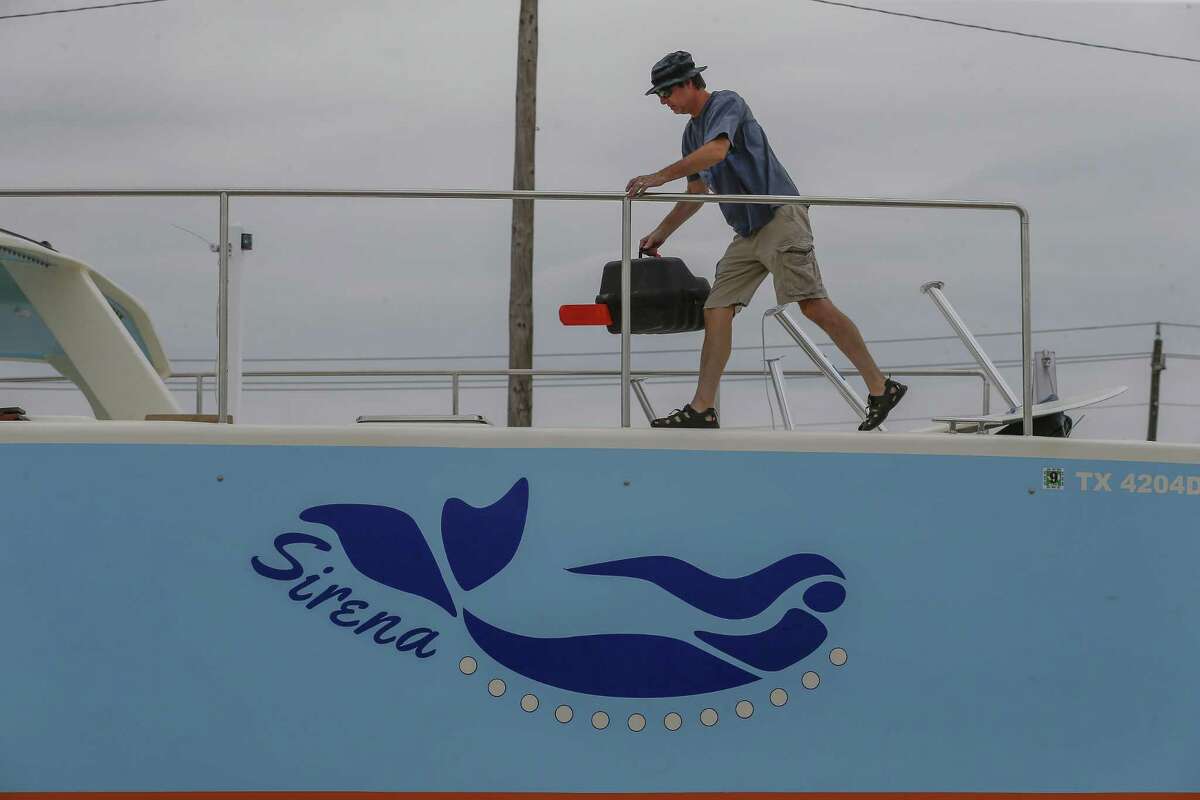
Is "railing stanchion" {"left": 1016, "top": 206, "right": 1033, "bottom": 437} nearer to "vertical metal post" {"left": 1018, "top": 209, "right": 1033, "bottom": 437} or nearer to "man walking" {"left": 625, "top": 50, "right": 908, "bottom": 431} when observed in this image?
"vertical metal post" {"left": 1018, "top": 209, "right": 1033, "bottom": 437}

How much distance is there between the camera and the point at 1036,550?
15.0 feet

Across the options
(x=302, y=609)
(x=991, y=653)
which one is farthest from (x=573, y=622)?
(x=991, y=653)

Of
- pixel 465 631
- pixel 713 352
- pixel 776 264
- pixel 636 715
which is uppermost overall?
pixel 776 264

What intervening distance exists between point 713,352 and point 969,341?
126cm

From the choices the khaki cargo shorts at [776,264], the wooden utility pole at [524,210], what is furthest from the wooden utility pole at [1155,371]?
the khaki cargo shorts at [776,264]

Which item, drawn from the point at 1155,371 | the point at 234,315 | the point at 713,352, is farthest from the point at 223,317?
the point at 1155,371

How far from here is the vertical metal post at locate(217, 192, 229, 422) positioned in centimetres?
456

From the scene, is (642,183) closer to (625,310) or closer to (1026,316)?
(625,310)

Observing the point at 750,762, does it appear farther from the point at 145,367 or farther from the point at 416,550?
the point at 145,367

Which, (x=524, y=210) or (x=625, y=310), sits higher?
Answer: (x=524, y=210)

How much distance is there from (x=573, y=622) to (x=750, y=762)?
787 mm

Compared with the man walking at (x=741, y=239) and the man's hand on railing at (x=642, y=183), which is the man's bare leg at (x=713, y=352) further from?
the man's hand on railing at (x=642, y=183)

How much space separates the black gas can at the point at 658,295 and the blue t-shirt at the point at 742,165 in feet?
1.01

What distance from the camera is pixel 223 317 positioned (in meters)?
4.64
